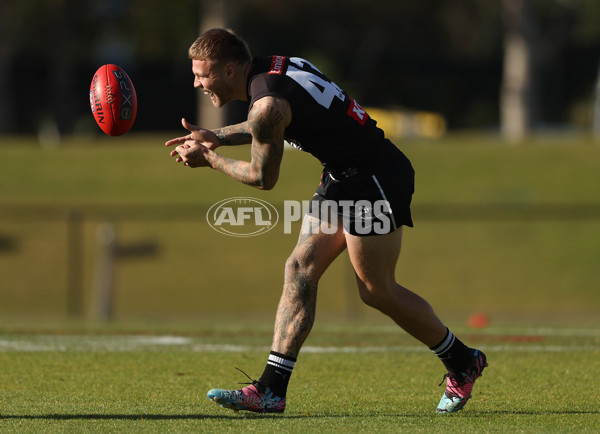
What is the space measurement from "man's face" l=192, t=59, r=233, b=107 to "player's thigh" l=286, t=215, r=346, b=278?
915mm

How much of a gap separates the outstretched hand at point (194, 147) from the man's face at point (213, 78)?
231mm

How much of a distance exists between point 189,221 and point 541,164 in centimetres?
824

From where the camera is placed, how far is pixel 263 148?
5512 millimetres

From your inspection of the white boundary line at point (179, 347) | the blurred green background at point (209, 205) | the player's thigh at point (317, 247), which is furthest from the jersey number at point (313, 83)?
the blurred green background at point (209, 205)

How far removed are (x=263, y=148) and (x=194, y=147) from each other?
473 millimetres

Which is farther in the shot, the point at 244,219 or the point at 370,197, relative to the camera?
the point at 244,219

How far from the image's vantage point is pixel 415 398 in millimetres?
6422

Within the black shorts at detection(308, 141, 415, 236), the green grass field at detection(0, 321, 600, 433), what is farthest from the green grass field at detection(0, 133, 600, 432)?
the black shorts at detection(308, 141, 415, 236)

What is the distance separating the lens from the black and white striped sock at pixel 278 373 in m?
5.76

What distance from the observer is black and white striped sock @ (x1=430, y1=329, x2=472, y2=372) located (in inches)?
238

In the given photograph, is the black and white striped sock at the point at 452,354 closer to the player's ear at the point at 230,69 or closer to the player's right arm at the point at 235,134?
the player's right arm at the point at 235,134

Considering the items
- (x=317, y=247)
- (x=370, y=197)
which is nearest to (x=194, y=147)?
(x=317, y=247)

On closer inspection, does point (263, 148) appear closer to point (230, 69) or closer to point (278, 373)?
point (230, 69)

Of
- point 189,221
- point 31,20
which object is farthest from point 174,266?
point 31,20
